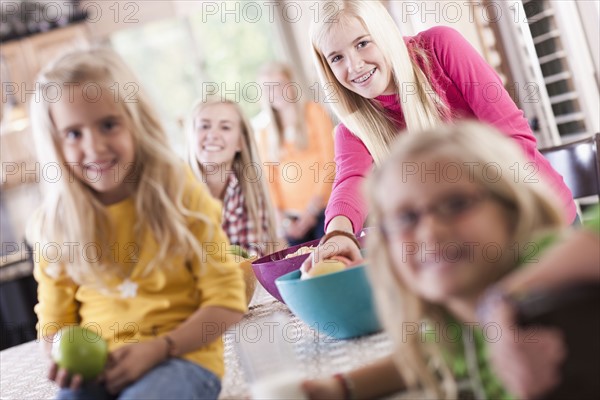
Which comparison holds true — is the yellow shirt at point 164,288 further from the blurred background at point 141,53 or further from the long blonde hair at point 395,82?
the blurred background at point 141,53

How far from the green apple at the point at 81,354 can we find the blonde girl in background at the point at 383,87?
0.72 metres

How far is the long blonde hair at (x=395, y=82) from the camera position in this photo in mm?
1688

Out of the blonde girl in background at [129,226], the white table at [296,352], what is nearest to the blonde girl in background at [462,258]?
the white table at [296,352]

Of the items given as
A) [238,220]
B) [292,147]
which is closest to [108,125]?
[238,220]

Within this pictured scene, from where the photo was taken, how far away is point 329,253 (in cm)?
131

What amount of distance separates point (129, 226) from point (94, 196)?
0.21 feet

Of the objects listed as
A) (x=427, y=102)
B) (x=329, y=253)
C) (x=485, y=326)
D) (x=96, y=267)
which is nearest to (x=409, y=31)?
(x=427, y=102)

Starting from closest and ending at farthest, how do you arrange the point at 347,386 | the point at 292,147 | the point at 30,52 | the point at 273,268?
the point at 347,386 < the point at 273,268 < the point at 292,147 < the point at 30,52

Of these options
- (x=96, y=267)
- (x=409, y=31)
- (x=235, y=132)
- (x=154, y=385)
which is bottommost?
(x=154, y=385)

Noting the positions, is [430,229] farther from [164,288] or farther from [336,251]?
[336,251]

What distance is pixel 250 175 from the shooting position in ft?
8.14

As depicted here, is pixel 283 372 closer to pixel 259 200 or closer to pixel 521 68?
pixel 259 200

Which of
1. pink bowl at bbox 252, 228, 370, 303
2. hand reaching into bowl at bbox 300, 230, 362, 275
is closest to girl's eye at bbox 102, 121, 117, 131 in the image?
hand reaching into bowl at bbox 300, 230, 362, 275

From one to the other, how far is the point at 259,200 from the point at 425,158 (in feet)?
5.61
